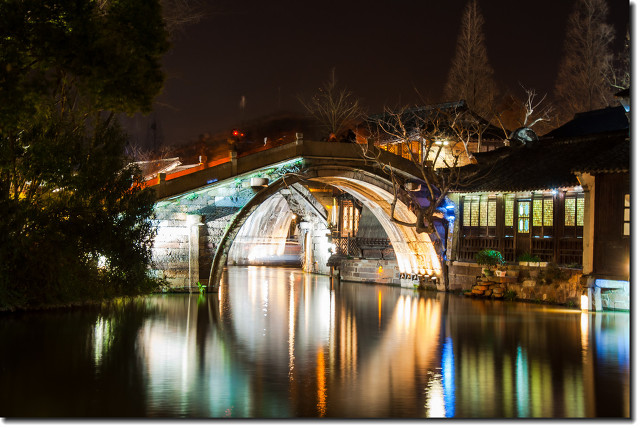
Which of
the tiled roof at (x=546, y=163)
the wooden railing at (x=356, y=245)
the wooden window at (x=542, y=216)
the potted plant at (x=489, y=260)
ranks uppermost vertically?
the tiled roof at (x=546, y=163)

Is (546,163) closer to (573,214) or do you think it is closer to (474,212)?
(573,214)

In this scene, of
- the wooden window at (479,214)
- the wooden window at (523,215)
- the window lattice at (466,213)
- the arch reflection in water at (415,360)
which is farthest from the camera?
the window lattice at (466,213)

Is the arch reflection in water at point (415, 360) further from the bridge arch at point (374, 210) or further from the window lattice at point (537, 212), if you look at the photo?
the bridge arch at point (374, 210)

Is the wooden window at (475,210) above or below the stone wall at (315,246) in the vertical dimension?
above

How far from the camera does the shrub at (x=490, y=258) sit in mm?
25688

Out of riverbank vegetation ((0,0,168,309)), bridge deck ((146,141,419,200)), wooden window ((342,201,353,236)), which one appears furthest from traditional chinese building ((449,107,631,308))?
riverbank vegetation ((0,0,168,309))

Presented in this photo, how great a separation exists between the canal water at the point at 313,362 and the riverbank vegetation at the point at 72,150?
38.9 inches

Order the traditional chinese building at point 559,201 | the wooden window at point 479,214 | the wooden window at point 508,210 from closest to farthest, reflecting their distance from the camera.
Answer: the traditional chinese building at point 559,201 → the wooden window at point 508,210 → the wooden window at point 479,214

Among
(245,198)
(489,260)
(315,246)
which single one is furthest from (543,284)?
(315,246)

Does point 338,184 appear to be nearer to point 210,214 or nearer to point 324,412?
point 210,214

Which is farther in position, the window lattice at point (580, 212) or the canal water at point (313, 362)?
the window lattice at point (580, 212)

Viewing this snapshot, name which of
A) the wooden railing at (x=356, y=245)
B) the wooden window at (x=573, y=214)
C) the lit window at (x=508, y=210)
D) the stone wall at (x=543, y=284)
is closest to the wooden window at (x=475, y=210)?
the lit window at (x=508, y=210)

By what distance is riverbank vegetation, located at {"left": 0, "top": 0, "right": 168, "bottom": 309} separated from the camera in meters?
14.7

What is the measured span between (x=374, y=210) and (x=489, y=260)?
7.67 meters
